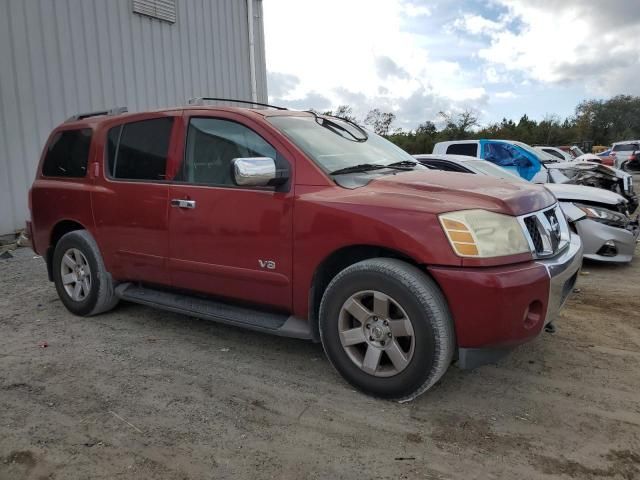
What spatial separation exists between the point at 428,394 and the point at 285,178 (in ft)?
5.26

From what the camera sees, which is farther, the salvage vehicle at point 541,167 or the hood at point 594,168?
the hood at point 594,168

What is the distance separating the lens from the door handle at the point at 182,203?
3773 millimetres

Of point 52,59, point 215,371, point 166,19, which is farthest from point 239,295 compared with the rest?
point 166,19

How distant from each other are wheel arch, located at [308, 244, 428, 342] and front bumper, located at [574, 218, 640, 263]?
4218mm

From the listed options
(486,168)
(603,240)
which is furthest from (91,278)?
(486,168)

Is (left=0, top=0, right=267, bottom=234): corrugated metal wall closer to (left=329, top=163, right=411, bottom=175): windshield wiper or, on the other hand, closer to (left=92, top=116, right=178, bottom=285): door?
(left=92, top=116, right=178, bottom=285): door

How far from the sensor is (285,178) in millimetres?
3363

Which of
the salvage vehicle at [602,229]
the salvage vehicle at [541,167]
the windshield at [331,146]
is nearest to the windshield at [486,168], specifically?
the salvage vehicle at [602,229]

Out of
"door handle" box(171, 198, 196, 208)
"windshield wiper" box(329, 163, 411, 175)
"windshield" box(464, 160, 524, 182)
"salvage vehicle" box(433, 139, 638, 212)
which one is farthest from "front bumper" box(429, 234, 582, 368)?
"salvage vehicle" box(433, 139, 638, 212)

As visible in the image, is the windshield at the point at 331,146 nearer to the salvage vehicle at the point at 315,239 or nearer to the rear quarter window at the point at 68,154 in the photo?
the salvage vehicle at the point at 315,239

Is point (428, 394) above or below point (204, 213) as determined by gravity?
below

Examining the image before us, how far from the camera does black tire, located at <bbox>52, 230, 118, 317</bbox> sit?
451cm

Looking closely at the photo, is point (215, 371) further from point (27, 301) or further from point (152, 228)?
point (27, 301)

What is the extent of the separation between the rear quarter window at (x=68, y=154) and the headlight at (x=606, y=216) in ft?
18.8
